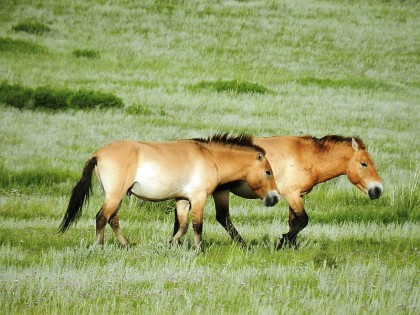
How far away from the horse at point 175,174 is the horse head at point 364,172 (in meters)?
1.27

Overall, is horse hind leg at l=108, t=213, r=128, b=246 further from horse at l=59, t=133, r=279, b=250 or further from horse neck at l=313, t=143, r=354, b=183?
horse neck at l=313, t=143, r=354, b=183

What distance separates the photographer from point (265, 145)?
421 inches

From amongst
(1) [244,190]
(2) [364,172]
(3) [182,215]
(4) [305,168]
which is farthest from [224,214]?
(2) [364,172]

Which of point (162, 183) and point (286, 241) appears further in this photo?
point (286, 241)

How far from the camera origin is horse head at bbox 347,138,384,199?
10.5 metres

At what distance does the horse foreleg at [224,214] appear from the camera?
33.4ft

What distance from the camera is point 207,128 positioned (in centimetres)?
2103

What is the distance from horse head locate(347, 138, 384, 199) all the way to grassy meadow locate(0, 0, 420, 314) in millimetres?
677

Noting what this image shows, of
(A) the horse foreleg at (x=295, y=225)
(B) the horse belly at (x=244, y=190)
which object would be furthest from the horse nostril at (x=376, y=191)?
(B) the horse belly at (x=244, y=190)

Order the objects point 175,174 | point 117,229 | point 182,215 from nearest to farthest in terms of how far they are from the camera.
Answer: point 175,174 < point 117,229 < point 182,215

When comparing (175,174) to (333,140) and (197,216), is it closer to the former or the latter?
(197,216)

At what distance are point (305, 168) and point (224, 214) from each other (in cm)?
122

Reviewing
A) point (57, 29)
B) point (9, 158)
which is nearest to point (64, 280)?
point (9, 158)

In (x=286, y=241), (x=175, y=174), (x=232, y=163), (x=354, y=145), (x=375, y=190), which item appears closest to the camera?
(x=175, y=174)
